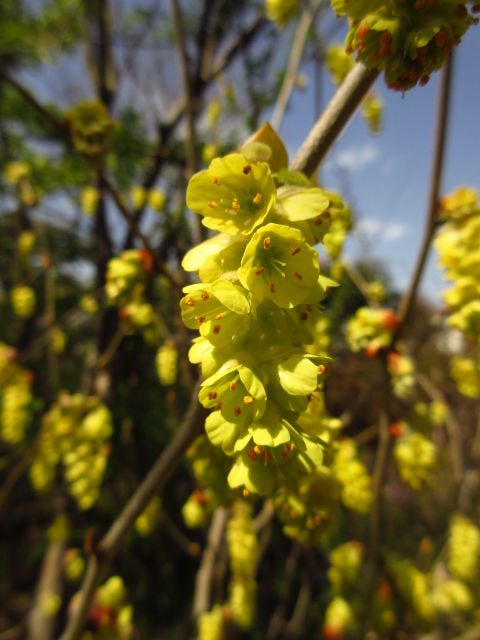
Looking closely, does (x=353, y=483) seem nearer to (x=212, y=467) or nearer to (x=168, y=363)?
(x=212, y=467)

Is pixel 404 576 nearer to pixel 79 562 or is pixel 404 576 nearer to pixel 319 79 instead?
pixel 79 562

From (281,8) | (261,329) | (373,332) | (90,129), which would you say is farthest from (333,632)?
(281,8)

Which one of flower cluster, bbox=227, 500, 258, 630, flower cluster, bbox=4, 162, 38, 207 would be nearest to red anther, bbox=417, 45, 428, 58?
flower cluster, bbox=227, 500, 258, 630

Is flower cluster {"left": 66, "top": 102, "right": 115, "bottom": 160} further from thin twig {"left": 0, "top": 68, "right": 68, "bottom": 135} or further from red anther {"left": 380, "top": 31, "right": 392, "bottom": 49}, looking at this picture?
red anther {"left": 380, "top": 31, "right": 392, "bottom": 49}

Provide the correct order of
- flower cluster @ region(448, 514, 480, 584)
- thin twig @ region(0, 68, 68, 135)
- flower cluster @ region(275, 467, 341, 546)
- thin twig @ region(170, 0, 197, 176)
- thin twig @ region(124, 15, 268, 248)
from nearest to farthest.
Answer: flower cluster @ region(275, 467, 341, 546)
thin twig @ region(0, 68, 68, 135)
thin twig @ region(170, 0, 197, 176)
flower cluster @ region(448, 514, 480, 584)
thin twig @ region(124, 15, 268, 248)

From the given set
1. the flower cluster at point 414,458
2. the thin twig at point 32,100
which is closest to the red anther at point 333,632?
the flower cluster at point 414,458

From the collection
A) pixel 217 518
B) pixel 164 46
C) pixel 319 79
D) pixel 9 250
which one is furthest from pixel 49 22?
pixel 217 518
